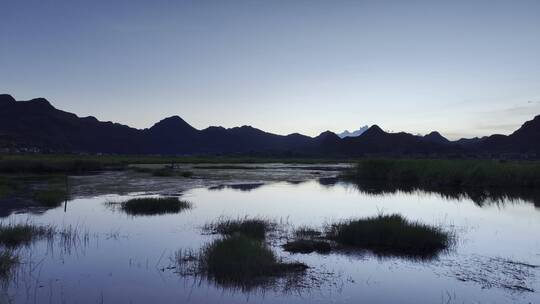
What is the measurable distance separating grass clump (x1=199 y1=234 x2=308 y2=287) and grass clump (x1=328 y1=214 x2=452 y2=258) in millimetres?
3681

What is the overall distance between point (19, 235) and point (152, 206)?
8.94 meters

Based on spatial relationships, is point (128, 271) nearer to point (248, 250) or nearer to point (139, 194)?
point (248, 250)

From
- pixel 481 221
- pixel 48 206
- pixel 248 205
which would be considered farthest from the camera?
pixel 248 205

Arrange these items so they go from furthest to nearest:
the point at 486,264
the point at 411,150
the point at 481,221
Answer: the point at 411,150, the point at 481,221, the point at 486,264

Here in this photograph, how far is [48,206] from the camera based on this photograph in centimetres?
2411

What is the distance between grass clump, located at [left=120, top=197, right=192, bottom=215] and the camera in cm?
2267

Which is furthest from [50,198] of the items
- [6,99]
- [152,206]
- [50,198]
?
[6,99]

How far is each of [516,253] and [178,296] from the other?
11.2 m

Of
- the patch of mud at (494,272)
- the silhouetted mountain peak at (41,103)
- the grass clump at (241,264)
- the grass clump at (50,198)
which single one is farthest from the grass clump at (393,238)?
the silhouetted mountain peak at (41,103)

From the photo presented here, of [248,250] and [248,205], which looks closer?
[248,250]

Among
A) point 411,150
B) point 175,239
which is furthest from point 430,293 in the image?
point 411,150

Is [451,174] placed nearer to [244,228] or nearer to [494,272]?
[244,228]

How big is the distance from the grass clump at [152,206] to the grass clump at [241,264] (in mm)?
10749

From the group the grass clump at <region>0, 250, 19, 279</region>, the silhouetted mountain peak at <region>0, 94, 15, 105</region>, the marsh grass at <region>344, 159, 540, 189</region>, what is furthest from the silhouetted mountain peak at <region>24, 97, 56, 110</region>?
the grass clump at <region>0, 250, 19, 279</region>
